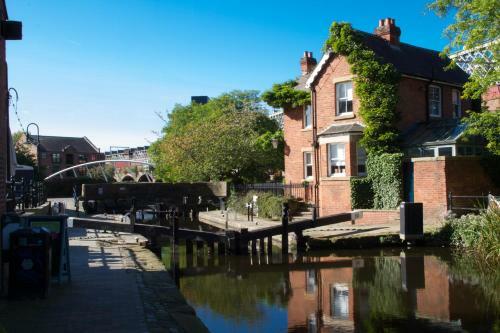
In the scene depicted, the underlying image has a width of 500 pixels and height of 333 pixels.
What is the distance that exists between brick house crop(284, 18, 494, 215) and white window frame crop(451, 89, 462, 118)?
0.17ft

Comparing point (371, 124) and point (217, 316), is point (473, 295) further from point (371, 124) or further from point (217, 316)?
point (371, 124)

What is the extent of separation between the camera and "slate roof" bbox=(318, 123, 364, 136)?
79.5 ft

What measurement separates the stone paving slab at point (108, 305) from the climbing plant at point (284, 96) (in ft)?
58.9

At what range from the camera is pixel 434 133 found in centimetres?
2358

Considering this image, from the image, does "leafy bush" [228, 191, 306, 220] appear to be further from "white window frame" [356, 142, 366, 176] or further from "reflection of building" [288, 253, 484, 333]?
"reflection of building" [288, 253, 484, 333]

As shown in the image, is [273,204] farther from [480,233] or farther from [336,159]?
[480,233]

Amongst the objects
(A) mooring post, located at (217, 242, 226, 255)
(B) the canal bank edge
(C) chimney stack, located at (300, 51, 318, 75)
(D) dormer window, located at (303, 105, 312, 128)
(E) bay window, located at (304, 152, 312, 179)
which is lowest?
(A) mooring post, located at (217, 242, 226, 255)

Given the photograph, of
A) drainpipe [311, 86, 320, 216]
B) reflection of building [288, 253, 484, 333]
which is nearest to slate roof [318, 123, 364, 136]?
drainpipe [311, 86, 320, 216]

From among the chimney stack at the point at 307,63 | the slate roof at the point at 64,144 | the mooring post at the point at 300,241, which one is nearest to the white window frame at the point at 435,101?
the chimney stack at the point at 307,63

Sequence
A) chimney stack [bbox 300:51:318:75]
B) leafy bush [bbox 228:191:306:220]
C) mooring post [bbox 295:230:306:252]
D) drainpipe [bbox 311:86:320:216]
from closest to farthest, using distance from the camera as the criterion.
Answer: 1. mooring post [bbox 295:230:306:252]
2. leafy bush [bbox 228:191:306:220]
3. drainpipe [bbox 311:86:320:216]
4. chimney stack [bbox 300:51:318:75]

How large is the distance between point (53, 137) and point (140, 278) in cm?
9296

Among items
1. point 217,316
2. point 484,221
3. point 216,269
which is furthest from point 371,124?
point 217,316

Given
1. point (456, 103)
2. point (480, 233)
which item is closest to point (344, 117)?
point (456, 103)

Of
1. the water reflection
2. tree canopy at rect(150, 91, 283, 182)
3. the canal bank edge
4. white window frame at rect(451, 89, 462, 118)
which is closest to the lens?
the canal bank edge
